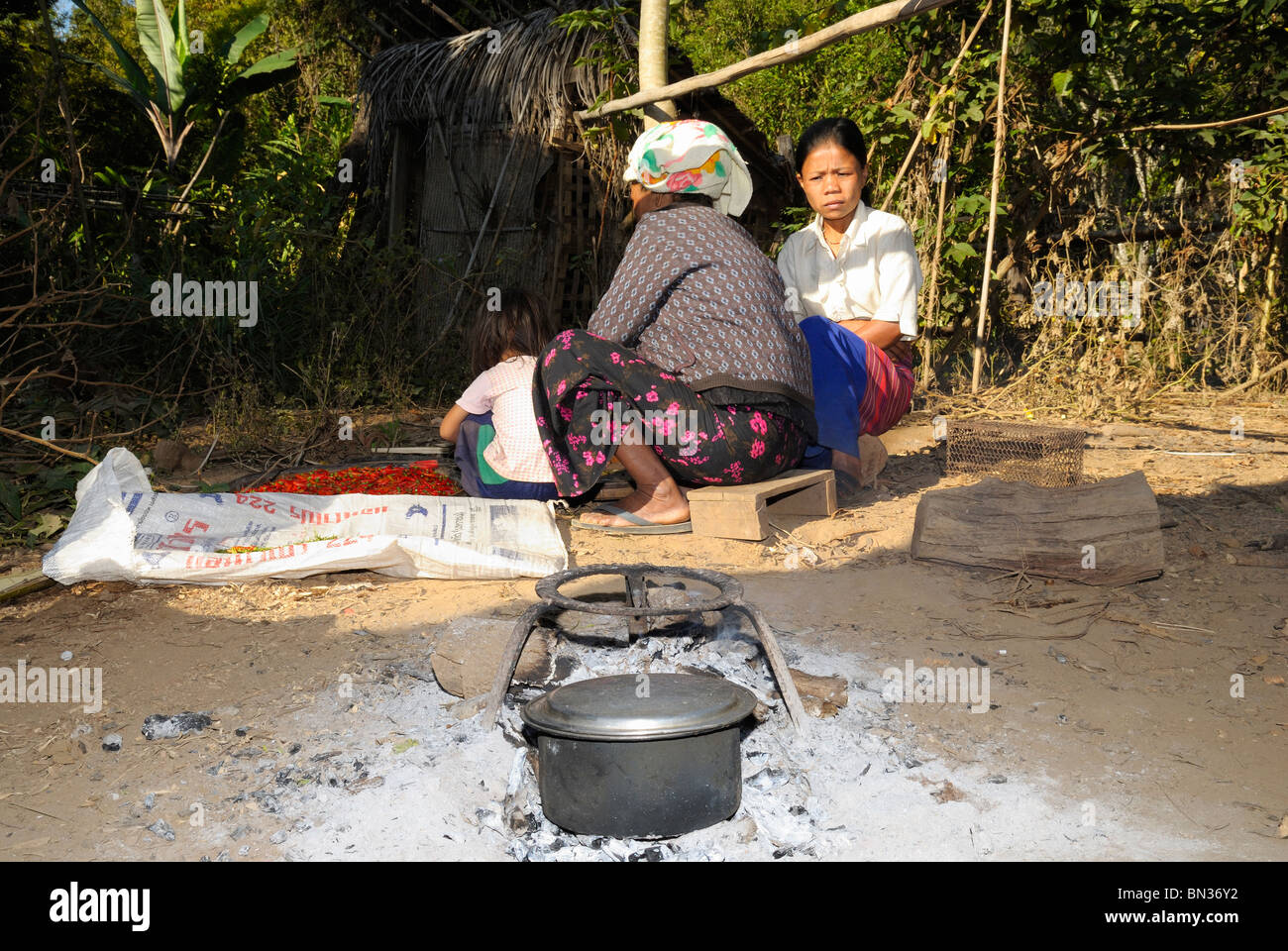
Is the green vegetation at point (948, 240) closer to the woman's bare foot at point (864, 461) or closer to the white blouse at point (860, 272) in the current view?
the white blouse at point (860, 272)

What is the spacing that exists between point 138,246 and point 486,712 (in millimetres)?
Result: 5188

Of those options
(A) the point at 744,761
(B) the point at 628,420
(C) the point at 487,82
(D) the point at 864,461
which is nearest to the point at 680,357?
(B) the point at 628,420

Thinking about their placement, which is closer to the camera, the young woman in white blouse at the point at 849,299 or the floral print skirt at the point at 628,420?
the floral print skirt at the point at 628,420

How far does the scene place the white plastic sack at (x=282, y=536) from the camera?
10.1 ft

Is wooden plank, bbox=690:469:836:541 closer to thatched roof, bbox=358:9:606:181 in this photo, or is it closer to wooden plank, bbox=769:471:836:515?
wooden plank, bbox=769:471:836:515

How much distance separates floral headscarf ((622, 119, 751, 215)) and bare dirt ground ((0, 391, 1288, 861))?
1.29 meters

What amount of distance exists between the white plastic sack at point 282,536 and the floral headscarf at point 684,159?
49.5 inches

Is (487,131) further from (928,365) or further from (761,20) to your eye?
(761,20)

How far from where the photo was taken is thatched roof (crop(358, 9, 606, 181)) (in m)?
6.90

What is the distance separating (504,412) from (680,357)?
75 centimetres

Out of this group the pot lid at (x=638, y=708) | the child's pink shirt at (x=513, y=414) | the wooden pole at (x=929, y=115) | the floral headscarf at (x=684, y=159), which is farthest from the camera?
the wooden pole at (x=929, y=115)

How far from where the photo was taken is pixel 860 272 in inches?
171

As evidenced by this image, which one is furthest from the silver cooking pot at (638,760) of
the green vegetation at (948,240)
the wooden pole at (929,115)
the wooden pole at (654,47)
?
the wooden pole at (929,115)

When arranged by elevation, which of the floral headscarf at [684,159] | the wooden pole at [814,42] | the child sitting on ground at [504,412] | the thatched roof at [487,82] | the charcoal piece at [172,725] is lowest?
the charcoal piece at [172,725]
